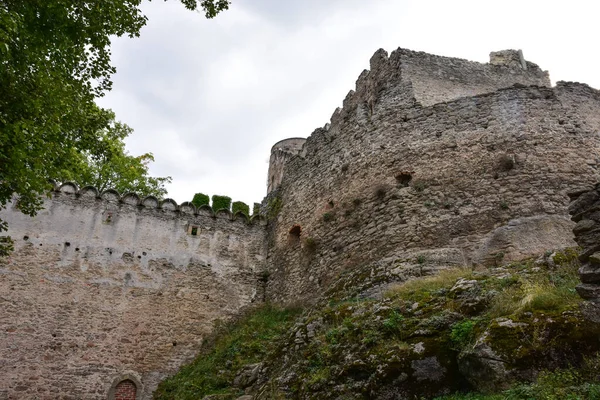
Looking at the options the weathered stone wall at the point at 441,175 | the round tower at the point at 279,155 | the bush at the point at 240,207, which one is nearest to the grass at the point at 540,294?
the weathered stone wall at the point at 441,175

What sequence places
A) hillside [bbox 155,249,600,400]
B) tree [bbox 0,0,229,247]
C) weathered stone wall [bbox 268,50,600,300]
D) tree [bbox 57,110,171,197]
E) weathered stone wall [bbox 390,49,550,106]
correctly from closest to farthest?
hillside [bbox 155,249,600,400], tree [bbox 0,0,229,247], weathered stone wall [bbox 268,50,600,300], weathered stone wall [bbox 390,49,550,106], tree [bbox 57,110,171,197]

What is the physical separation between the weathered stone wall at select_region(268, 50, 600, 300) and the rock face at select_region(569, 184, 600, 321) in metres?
3.63

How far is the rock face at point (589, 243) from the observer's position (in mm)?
5297

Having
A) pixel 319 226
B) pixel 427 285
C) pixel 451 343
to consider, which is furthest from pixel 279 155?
pixel 451 343

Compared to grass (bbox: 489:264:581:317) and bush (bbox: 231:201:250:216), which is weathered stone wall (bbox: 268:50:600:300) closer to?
grass (bbox: 489:264:581:317)

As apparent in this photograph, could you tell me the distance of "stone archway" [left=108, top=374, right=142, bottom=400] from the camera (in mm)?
12438

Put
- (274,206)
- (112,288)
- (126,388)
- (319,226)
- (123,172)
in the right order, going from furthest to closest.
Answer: (123,172) < (274,206) < (112,288) < (319,226) < (126,388)

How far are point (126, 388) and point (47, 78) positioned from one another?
830cm

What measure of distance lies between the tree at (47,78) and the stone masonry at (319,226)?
18.6ft

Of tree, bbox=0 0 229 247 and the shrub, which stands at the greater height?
tree, bbox=0 0 229 247

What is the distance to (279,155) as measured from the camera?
2681 centimetres

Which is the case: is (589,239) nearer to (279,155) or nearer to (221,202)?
(221,202)

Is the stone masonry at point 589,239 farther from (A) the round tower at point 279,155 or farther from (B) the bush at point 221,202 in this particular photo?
(A) the round tower at point 279,155

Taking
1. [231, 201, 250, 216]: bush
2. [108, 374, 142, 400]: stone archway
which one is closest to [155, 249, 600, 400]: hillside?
[108, 374, 142, 400]: stone archway
